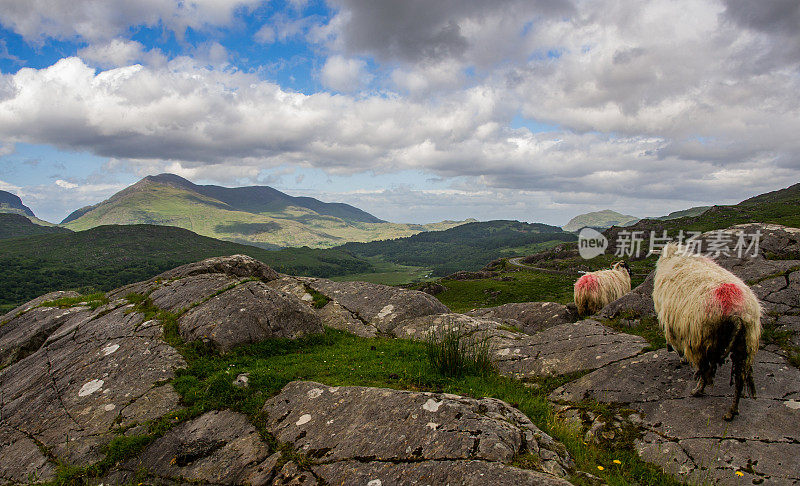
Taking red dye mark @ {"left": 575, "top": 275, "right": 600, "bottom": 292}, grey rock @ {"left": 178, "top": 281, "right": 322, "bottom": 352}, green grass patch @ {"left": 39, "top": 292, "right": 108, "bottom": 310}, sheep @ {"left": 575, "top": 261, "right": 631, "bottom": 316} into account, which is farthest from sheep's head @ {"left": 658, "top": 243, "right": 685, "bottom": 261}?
green grass patch @ {"left": 39, "top": 292, "right": 108, "bottom": 310}

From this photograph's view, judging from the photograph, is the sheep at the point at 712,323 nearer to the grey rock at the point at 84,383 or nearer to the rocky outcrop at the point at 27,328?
the grey rock at the point at 84,383

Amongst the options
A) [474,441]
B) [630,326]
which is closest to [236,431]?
[474,441]

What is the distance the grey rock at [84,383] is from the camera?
306 inches

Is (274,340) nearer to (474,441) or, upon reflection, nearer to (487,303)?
(474,441)

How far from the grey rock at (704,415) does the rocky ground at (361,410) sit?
Answer: 32 mm

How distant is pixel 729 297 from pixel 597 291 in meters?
11.6

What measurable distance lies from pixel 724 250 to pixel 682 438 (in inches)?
596

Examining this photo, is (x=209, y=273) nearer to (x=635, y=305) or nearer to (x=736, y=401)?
(x=635, y=305)

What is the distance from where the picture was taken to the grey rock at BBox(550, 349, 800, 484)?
260 inches

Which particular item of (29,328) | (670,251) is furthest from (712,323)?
(29,328)

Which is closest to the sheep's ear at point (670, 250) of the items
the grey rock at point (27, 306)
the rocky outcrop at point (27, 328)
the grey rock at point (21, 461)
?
the grey rock at point (21, 461)

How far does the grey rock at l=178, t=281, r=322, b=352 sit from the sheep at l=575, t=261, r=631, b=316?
46.0 ft

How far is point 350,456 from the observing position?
5941 mm

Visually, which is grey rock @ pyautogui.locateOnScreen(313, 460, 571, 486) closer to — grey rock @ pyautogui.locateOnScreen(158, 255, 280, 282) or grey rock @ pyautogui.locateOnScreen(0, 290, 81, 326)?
grey rock @ pyautogui.locateOnScreen(158, 255, 280, 282)
